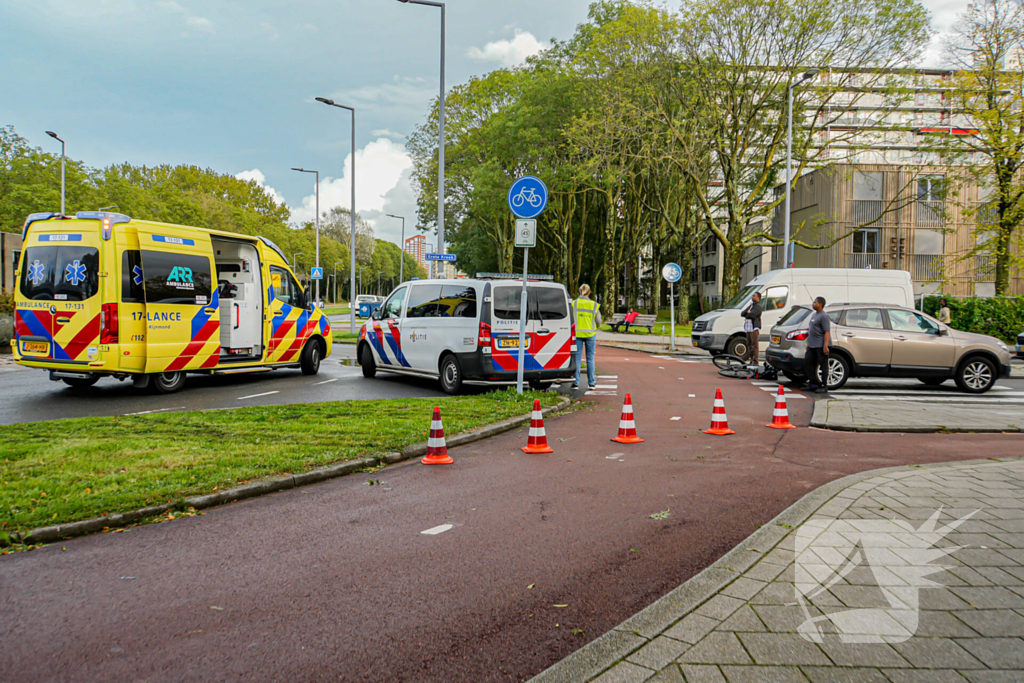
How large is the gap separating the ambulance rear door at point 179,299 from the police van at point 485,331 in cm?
351

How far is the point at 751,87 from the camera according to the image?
97.6 feet

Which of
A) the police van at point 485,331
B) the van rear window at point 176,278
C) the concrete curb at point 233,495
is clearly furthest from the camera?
the police van at point 485,331

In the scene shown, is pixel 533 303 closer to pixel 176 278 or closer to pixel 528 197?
pixel 528 197

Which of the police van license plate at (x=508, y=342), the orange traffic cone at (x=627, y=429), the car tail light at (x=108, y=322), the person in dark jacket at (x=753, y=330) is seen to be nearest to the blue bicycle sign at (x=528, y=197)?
the police van license plate at (x=508, y=342)

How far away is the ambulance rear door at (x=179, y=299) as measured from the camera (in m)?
11.4

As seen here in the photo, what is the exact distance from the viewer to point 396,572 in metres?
4.04

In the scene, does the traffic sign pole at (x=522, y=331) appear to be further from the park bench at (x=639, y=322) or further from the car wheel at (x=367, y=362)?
the park bench at (x=639, y=322)

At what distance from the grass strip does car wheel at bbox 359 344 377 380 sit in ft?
14.5

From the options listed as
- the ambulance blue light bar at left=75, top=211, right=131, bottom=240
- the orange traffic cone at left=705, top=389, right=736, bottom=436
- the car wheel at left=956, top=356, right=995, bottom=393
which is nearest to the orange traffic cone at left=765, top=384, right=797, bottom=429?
the orange traffic cone at left=705, top=389, right=736, bottom=436

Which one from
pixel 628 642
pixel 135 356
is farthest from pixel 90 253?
pixel 628 642

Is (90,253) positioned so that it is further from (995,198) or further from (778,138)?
(995,198)

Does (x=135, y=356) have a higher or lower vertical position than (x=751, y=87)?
lower

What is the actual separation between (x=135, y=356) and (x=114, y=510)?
704 centimetres

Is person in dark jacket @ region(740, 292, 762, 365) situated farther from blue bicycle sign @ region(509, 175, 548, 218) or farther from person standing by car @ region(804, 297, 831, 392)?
blue bicycle sign @ region(509, 175, 548, 218)
